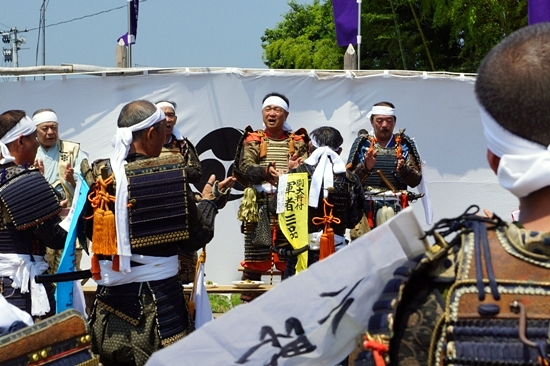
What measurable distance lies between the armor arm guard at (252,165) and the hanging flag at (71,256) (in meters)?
3.01

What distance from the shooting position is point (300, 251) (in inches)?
281

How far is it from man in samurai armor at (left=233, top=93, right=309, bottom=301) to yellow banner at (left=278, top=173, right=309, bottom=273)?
0.91m

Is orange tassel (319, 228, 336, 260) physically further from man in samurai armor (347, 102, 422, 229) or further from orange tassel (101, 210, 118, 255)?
orange tassel (101, 210, 118, 255)

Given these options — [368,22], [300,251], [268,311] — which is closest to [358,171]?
[300,251]

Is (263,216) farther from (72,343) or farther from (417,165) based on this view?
(72,343)

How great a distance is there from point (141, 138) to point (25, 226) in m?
0.81

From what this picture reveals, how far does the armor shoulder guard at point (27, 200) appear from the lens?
15.8 feet

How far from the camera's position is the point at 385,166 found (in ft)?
29.9

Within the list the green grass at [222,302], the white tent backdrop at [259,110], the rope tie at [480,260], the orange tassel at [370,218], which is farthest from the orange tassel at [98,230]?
the white tent backdrop at [259,110]

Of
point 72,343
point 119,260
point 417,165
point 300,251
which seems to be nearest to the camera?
point 72,343

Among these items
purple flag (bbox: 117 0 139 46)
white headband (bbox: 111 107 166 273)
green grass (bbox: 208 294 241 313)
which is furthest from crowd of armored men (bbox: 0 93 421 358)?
purple flag (bbox: 117 0 139 46)

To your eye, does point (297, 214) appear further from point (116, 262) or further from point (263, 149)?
point (116, 262)

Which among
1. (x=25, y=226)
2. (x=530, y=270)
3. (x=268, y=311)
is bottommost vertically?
(x=25, y=226)

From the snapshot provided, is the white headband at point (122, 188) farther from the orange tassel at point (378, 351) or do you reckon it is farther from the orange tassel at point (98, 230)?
the orange tassel at point (378, 351)
